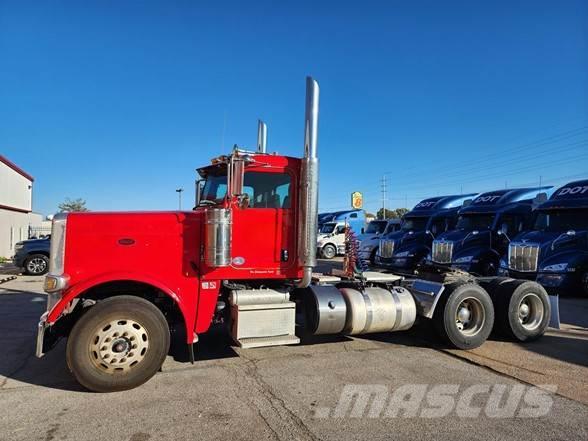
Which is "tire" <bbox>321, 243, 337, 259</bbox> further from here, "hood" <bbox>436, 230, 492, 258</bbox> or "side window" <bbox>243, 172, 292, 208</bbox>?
"side window" <bbox>243, 172, 292, 208</bbox>

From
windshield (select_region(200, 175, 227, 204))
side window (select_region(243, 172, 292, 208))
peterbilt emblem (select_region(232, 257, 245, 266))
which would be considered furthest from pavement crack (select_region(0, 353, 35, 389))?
side window (select_region(243, 172, 292, 208))

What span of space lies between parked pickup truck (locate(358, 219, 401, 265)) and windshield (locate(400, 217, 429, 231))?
171 cm

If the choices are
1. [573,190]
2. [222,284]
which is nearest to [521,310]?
[222,284]

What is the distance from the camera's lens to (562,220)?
1377 centimetres

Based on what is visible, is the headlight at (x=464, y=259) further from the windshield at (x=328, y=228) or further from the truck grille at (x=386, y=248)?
the windshield at (x=328, y=228)

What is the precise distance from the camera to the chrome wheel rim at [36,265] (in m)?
17.2

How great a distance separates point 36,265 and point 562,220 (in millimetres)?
18017

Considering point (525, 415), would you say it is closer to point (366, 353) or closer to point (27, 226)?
point (366, 353)

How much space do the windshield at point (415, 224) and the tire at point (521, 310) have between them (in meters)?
12.6

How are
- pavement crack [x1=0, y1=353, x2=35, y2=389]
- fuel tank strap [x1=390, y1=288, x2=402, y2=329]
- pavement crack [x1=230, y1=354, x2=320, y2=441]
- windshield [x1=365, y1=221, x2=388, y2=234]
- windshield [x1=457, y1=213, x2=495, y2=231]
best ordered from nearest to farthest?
pavement crack [x1=230, y1=354, x2=320, y2=441], pavement crack [x1=0, y1=353, x2=35, y2=389], fuel tank strap [x1=390, y1=288, x2=402, y2=329], windshield [x1=457, y1=213, x2=495, y2=231], windshield [x1=365, y1=221, x2=388, y2=234]

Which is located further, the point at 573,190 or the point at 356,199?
the point at 356,199

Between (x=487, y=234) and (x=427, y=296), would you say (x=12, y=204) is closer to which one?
(x=487, y=234)

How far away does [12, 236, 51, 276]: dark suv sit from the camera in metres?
17.1

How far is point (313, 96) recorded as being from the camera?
5.61 meters
